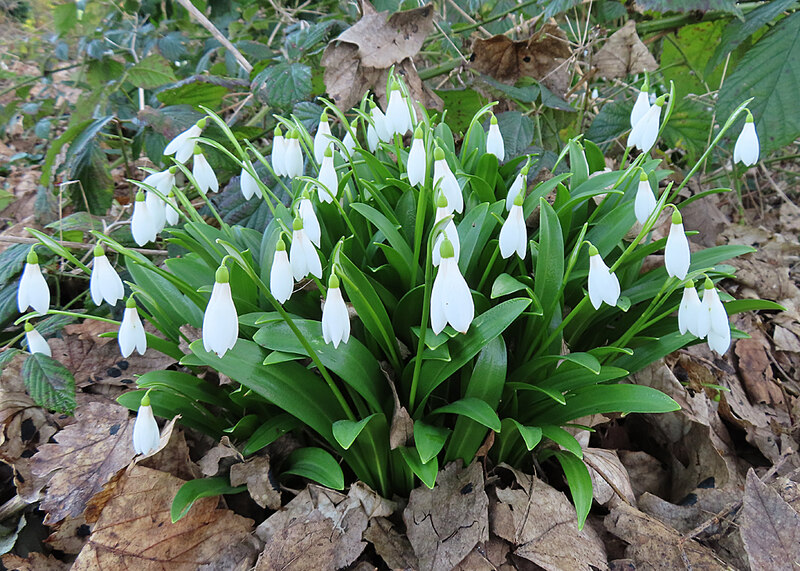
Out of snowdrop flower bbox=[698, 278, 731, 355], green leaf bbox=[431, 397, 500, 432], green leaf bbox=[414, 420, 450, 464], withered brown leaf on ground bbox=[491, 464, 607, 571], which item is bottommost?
withered brown leaf on ground bbox=[491, 464, 607, 571]

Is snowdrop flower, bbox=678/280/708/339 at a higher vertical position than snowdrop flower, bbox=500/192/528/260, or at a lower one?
lower

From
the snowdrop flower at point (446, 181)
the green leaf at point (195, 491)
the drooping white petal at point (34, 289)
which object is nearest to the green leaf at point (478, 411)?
the snowdrop flower at point (446, 181)

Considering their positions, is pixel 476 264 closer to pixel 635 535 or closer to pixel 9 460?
pixel 635 535

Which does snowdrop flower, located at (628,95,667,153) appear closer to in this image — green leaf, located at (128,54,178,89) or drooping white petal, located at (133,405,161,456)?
drooping white petal, located at (133,405,161,456)

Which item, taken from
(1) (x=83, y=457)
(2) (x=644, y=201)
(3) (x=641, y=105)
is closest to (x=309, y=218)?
(2) (x=644, y=201)

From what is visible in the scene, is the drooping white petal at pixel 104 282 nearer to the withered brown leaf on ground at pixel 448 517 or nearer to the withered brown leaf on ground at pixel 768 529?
the withered brown leaf on ground at pixel 448 517

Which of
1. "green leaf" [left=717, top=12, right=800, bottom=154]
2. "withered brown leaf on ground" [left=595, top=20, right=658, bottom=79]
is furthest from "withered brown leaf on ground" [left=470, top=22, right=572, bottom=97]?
"green leaf" [left=717, top=12, right=800, bottom=154]

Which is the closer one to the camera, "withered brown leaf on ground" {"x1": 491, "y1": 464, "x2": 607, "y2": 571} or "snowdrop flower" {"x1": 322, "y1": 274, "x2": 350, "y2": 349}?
"snowdrop flower" {"x1": 322, "y1": 274, "x2": 350, "y2": 349}

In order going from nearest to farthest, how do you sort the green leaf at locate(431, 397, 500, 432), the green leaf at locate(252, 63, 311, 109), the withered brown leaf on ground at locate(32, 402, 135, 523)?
1. the green leaf at locate(431, 397, 500, 432)
2. the withered brown leaf on ground at locate(32, 402, 135, 523)
3. the green leaf at locate(252, 63, 311, 109)
